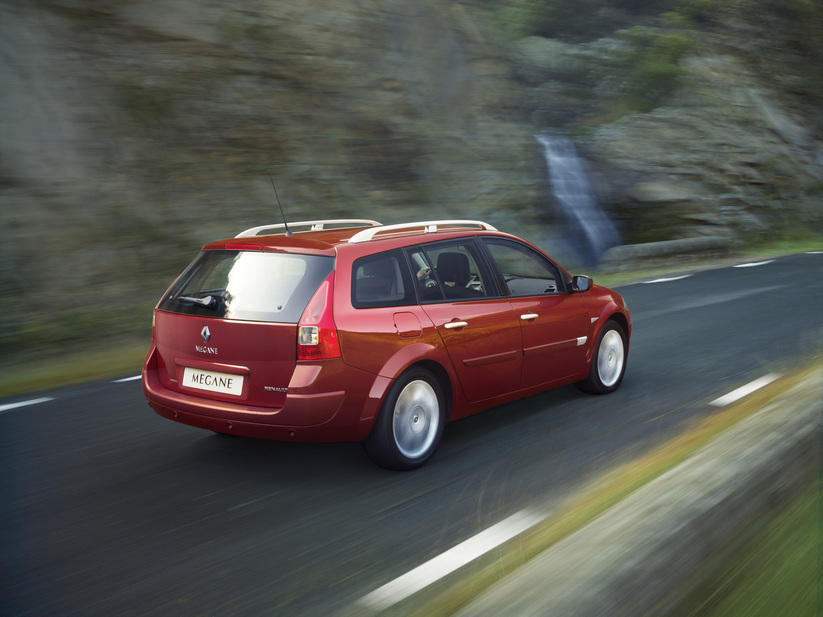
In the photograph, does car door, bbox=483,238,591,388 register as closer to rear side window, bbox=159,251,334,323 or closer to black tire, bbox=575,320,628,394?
black tire, bbox=575,320,628,394

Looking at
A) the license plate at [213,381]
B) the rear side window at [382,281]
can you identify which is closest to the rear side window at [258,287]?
the rear side window at [382,281]

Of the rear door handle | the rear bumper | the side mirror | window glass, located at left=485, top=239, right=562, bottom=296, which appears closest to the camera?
the rear bumper

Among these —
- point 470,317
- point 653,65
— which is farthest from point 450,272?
point 653,65

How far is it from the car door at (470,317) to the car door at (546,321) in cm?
14

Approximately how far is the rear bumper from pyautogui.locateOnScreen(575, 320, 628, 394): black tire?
2630 millimetres

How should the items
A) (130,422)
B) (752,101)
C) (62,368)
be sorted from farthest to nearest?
1. (752,101)
2. (62,368)
3. (130,422)

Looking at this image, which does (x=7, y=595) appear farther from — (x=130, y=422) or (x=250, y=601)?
(x=130, y=422)

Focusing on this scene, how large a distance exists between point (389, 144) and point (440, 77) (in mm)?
4534

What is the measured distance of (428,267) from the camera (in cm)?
543

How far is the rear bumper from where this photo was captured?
179 inches

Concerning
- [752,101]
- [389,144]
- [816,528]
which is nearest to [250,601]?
[816,528]

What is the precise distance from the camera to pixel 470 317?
5.44 metres

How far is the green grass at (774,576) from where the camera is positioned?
2.80 m

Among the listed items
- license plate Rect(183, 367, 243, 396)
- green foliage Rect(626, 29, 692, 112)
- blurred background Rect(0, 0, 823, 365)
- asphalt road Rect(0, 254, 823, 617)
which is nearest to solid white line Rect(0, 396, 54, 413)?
asphalt road Rect(0, 254, 823, 617)
